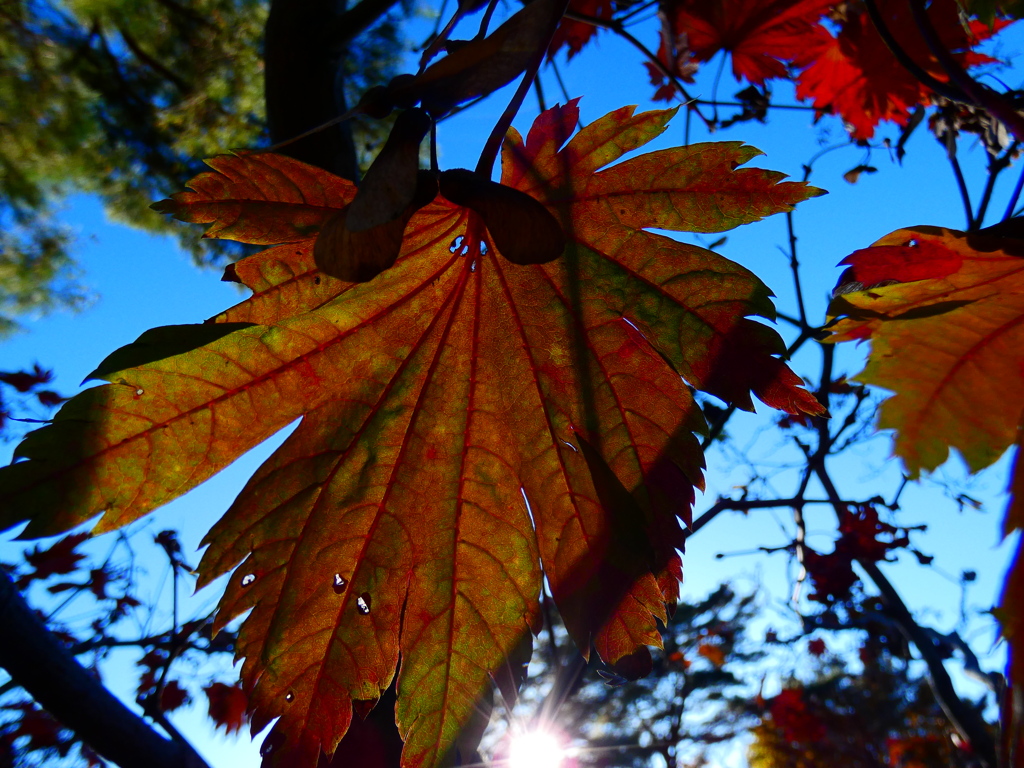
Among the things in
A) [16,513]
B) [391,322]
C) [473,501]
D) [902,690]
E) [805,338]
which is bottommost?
[16,513]

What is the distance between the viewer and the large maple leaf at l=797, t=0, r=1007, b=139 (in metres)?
1.19

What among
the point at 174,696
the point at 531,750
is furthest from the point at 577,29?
the point at 174,696

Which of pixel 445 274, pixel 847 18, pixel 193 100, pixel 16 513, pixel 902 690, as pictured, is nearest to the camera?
pixel 16 513

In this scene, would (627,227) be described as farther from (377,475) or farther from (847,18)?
(847,18)

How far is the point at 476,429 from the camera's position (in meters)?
0.67

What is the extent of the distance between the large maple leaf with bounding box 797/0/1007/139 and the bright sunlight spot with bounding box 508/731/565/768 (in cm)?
154

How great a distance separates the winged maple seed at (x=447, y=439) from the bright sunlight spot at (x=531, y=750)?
66 centimetres

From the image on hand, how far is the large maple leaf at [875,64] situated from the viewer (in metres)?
1.19

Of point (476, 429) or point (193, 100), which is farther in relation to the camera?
point (193, 100)

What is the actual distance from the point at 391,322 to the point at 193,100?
3523mm

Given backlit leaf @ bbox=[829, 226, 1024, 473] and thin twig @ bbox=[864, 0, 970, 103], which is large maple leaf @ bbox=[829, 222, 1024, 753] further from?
thin twig @ bbox=[864, 0, 970, 103]

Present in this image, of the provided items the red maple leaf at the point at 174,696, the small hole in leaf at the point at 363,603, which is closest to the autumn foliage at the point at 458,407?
the small hole in leaf at the point at 363,603

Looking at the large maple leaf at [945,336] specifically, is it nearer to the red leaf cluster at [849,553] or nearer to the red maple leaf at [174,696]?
the red leaf cluster at [849,553]

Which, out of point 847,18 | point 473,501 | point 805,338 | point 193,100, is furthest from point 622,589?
point 193,100
